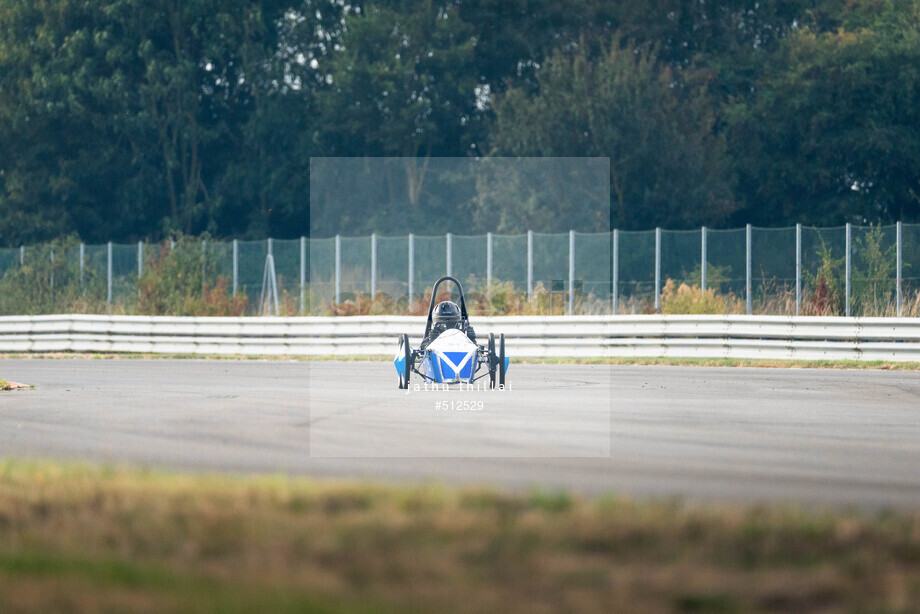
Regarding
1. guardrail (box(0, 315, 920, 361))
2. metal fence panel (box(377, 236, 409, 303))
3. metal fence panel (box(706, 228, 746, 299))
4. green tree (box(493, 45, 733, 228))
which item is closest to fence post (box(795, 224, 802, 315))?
metal fence panel (box(706, 228, 746, 299))

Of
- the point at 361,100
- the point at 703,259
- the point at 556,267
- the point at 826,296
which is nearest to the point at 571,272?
the point at 556,267

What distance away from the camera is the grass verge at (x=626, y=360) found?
22.2 metres

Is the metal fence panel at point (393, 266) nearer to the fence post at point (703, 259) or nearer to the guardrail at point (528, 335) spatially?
the fence post at point (703, 259)

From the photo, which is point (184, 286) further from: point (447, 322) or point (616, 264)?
point (447, 322)

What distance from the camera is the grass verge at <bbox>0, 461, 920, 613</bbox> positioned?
18.5 ft

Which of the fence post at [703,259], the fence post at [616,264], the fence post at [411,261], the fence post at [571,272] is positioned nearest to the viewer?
the fence post at [703,259]

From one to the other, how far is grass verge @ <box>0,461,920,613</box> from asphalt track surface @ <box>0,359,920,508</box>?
1.16 m

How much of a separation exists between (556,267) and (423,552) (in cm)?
2749

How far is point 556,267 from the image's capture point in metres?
33.9

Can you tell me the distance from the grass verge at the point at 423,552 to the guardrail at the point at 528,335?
15481mm

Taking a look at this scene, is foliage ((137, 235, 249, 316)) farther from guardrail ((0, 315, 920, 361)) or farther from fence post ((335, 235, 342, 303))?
guardrail ((0, 315, 920, 361))

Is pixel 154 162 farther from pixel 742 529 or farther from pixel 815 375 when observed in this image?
pixel 742 529

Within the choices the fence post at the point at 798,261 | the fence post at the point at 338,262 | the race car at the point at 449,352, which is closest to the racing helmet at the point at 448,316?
the race car at the point at 449,352

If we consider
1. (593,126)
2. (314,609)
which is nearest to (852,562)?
(314,609)
